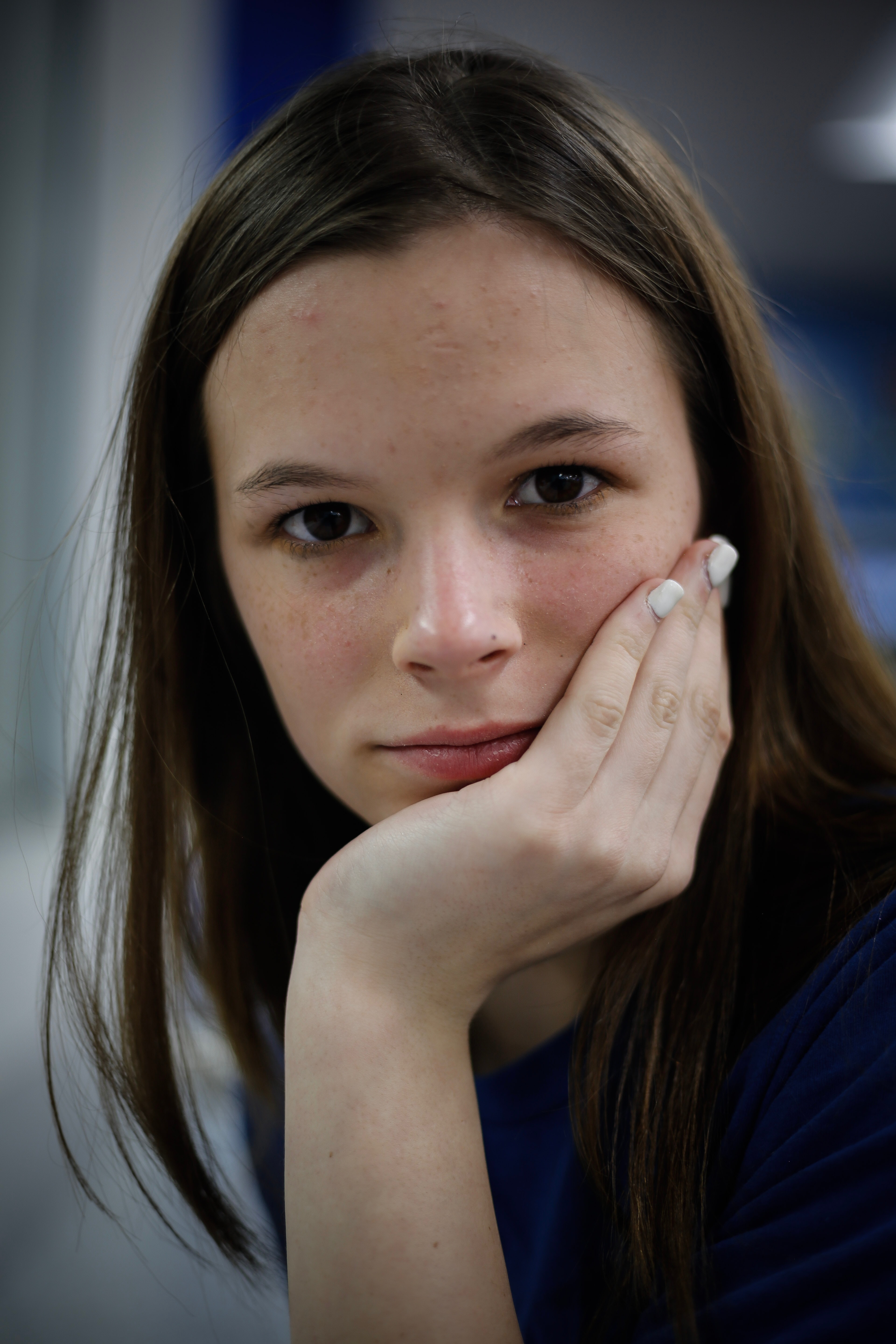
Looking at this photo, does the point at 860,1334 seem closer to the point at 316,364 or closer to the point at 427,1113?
the point at 427,1113

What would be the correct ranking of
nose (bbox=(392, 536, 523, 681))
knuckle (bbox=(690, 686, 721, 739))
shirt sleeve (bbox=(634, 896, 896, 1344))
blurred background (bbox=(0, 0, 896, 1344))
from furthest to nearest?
1. blurred background (bbox=(0, 0, 896, 1344))
2. knuckle (bbox=(690, 686, 721, 739))
3. nose (bbox=(392, 536, 523, 681))
4. shirt sleeve (bbox=(634, 896, 896, 1344))

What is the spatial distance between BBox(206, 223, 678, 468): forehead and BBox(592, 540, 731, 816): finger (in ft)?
0.59

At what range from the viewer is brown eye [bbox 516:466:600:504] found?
0.68m

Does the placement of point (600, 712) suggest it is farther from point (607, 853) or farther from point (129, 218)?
point (129, 218)

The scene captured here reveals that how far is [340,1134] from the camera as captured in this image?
0.59 metres

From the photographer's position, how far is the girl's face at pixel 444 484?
63 cm

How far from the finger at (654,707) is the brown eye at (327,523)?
0.93ft

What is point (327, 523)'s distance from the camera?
2.38 ft

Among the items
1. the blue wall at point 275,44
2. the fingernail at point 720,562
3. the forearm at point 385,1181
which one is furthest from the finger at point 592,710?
the blue wall at point 275,44

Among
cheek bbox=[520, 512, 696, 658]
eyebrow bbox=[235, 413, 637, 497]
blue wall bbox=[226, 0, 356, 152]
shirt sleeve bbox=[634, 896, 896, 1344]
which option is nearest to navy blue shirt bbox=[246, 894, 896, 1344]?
shirt sleeve bbox=[634, 896, 896, 1344]

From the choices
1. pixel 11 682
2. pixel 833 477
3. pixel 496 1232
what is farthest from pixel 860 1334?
pixel 11 682

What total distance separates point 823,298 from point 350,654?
275 cm

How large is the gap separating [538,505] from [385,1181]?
0.53 metres

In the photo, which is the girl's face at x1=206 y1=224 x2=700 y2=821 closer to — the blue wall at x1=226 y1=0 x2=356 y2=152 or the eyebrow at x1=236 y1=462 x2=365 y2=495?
the eyebrow at x1=236 y1=462 x2=365 y2=495
